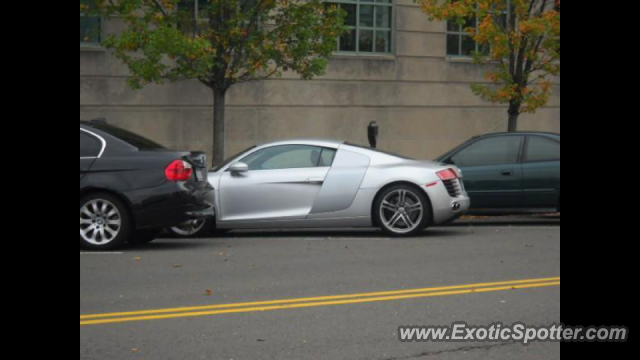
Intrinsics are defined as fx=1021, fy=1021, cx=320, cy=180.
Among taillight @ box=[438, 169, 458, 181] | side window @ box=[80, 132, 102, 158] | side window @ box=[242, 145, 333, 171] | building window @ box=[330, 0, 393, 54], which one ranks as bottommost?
taillight @ box=[438, 169, 458, 181]

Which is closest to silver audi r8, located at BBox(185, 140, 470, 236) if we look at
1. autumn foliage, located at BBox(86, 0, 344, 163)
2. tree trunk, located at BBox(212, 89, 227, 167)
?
autumn foliage, located at BBox(86, 0, 344, 163)

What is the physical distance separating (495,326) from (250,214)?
6794 millimetres

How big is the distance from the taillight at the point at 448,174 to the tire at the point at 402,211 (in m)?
0.38

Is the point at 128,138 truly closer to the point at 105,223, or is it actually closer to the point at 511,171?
the point at 105,223

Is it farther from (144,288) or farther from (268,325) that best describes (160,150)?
(268,325)

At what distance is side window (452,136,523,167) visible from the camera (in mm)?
16297

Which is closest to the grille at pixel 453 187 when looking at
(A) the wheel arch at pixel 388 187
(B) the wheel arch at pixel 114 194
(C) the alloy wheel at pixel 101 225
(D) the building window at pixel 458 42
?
(A) the wheel arch at pixel 388 187

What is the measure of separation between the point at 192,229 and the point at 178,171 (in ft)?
5.79

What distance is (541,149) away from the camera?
16.3 m

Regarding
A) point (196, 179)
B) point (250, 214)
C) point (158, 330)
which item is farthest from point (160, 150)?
point (158, 330)

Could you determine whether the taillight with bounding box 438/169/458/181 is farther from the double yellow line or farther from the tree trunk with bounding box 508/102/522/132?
the tree trunk with bounding box 508/102/522/132

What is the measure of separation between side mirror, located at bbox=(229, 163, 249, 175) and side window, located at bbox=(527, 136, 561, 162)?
16.2 feet
